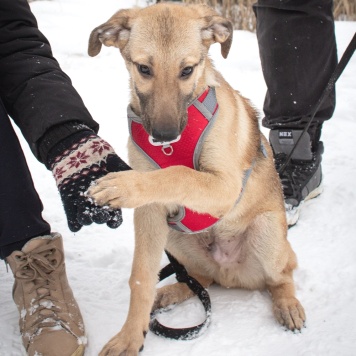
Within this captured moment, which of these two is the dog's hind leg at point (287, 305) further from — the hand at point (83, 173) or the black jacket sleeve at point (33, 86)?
the black jacket sleeve at point (33, 86)

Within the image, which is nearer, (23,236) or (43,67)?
(23,236)

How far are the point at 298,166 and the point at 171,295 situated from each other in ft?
5.10

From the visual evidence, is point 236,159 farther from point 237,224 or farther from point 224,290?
point 224,290

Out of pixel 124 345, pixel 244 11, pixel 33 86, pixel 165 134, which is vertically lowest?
pixel 244 11

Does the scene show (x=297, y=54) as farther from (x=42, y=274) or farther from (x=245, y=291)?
(x=42, y=274)

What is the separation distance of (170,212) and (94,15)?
6158 millimetres

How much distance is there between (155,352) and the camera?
234 centimetres

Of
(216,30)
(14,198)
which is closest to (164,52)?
(216,30)

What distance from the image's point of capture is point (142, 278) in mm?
2494

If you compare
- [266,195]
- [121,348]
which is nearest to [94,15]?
→ [266,195]

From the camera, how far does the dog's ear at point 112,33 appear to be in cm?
254

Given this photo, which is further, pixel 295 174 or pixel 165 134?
pixel 295 174

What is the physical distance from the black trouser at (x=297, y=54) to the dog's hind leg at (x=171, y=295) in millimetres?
1545

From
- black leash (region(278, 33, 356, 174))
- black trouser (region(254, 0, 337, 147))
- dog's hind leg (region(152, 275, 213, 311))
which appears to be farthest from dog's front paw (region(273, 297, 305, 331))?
black trouser (region(254, 0, 337, 147))
